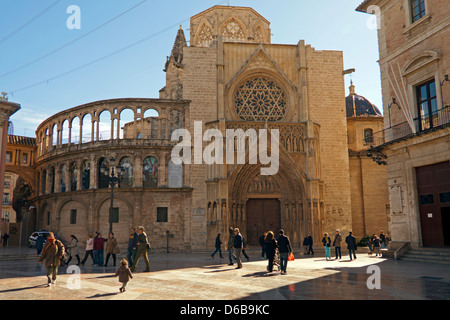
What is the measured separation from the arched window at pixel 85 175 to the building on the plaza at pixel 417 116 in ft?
65.3

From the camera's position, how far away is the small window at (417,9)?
61.1ft

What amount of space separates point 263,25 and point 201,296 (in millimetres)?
31320

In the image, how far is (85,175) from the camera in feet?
96.8

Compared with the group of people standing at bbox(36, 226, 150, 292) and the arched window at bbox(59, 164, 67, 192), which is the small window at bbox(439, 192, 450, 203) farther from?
the arched window at bbox(59, 164, 67, 192)

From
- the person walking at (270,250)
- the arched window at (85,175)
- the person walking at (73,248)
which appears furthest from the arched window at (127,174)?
the person walking at (270,250)

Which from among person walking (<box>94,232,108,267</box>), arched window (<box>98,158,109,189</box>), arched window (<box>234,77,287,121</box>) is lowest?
person walking (<box>94,232,108,267</box>)

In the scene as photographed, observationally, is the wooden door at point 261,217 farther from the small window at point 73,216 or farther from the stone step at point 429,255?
the small window at point 73,216

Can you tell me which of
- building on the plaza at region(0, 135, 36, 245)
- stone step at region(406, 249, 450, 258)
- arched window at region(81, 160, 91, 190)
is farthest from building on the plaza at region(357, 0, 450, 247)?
building on the plaza at region(0, 135, 36, 245)

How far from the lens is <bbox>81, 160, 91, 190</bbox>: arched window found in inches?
1151

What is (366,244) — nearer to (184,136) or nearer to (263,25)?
(184,136)

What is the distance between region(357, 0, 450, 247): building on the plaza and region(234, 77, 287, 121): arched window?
9.91 meters

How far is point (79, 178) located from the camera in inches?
1156

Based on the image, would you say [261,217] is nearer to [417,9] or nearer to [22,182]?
[417,9]
